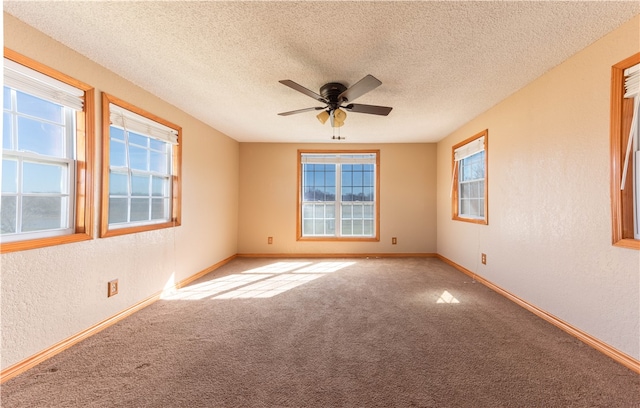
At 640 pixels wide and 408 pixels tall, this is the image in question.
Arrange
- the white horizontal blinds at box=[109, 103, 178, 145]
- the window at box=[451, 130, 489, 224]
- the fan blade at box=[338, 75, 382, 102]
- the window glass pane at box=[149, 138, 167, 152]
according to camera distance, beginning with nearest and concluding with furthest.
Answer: the fan blade at box=[338, 75, 382, 102], the white horizontal blinds at box=[109, 103, 178, 145], the window glass pane at box=[149, 138, 167, 152], the window at box=[451, 130, 489, 224]

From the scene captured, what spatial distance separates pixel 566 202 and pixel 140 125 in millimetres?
3981

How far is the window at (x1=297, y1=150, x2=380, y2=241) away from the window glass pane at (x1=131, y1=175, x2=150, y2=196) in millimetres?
2677

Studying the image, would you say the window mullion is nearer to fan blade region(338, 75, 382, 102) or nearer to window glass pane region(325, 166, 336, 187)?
window glass pane region(325, 166, 336, 187)

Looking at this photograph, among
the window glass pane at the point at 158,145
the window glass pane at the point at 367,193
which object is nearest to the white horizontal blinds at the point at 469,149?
the window glass pane at the point at 367,193

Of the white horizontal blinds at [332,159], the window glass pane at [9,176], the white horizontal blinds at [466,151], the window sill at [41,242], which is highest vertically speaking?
the white horizontal blinds at [332,159]

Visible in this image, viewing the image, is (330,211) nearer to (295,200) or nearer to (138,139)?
(295,200)

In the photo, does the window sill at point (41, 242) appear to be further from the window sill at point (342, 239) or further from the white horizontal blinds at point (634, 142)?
the white horizontal blinds at point (634, 142)

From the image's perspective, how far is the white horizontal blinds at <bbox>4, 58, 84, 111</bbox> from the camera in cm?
156

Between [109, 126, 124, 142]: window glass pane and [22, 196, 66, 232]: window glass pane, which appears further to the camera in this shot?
[109, 126, 124, 142]: window glass pane

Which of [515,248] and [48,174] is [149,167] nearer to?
[48,174]

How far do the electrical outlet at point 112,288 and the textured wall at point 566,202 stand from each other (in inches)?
151

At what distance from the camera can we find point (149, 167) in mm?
2797

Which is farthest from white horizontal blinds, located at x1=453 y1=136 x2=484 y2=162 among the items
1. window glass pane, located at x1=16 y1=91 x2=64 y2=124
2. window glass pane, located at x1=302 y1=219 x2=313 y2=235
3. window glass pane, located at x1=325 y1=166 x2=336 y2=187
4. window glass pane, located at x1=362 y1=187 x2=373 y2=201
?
window glass pane, located at x1=16 y1=91 x2=64 y2=124

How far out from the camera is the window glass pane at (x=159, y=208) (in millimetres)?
2881
